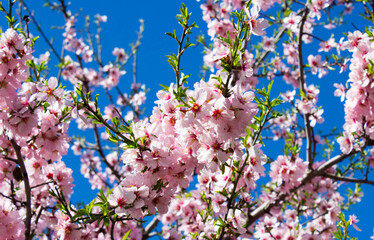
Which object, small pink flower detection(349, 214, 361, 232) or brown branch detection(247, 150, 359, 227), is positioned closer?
small pink flower detection(349, 214, 361, 232)

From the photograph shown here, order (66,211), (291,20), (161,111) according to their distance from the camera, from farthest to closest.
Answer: (291,20) < (66,211) < (161,111)

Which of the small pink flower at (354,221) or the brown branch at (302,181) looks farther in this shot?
the brown branch at (302,181)

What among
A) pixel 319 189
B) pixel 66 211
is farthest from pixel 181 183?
pixel 319 189

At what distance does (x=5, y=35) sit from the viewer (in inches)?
88.0

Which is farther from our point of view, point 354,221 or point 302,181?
point 302,181

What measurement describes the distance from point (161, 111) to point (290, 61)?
453 cm

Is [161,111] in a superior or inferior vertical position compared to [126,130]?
superior

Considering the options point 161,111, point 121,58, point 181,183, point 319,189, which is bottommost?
point 181,183

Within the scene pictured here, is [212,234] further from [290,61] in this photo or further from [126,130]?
[290,61]

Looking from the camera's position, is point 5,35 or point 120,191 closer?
point 120,191

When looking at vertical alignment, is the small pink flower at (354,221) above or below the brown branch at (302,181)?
below

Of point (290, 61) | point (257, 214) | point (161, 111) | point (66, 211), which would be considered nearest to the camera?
point (161, 111)

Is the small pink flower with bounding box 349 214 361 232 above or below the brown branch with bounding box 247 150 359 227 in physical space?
below

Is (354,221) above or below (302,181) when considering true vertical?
below
